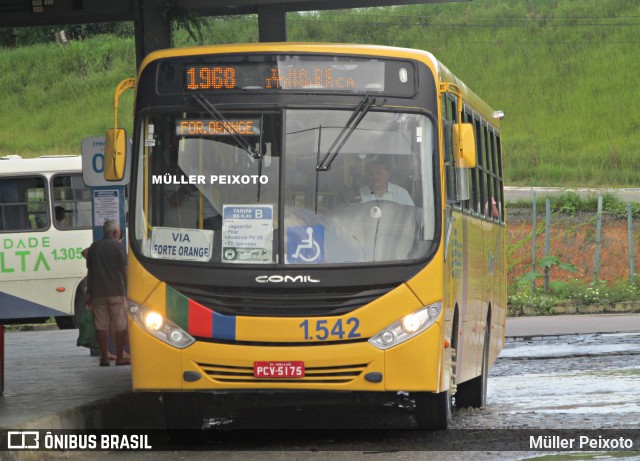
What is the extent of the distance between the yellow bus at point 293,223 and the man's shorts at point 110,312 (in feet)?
19.1

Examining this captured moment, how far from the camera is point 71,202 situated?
2677cm

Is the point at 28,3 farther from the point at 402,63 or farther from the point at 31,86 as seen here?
the point at 31,86

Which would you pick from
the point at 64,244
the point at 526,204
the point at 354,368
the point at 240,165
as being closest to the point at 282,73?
→ the point at 240,165

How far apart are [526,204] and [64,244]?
18876 mm

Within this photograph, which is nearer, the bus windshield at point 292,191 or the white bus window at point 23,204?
the bus windshield at point 292,191

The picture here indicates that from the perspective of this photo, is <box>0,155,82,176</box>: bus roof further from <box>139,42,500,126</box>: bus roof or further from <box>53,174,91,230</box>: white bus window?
<box>139,42,500,126</box>: bus roof

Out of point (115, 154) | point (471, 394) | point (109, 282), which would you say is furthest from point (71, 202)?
point (115, 154)

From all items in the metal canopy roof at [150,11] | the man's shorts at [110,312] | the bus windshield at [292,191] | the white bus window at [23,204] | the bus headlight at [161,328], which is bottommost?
the man's shorts at [110,312]

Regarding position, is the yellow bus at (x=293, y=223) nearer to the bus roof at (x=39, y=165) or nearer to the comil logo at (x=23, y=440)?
the comil logo at (x=23, y=440)

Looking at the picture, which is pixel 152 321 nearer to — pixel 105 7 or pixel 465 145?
pixel 465 145

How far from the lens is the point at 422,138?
1082cm

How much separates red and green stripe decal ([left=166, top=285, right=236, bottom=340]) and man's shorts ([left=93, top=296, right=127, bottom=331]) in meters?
6.34

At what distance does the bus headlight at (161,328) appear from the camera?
10.5 meters
